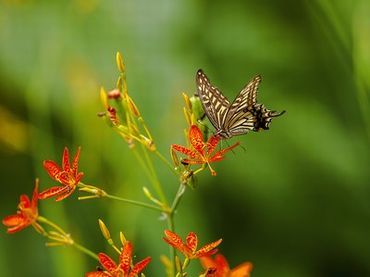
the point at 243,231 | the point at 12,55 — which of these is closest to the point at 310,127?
the point at 243,231

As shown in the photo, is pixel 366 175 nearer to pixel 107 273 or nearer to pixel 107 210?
pixel 107 210

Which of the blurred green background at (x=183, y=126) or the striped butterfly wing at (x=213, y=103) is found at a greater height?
the blurred green background at (x=183, y=126)

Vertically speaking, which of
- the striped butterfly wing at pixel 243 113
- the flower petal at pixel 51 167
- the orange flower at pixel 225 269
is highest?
the striped butterfly wing at pixel 243 113

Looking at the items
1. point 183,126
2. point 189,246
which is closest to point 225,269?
point 189,246

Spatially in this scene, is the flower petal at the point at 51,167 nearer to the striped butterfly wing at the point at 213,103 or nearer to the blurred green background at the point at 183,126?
the striped butterfly wing at the point at 213,103

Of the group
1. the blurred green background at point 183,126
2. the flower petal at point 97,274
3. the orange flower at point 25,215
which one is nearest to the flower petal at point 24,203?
the orange flower at point 25,215

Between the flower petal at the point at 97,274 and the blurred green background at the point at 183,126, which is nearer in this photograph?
the flower petal at the point at 97,274

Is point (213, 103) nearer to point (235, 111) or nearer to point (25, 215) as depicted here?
point (235, 111)

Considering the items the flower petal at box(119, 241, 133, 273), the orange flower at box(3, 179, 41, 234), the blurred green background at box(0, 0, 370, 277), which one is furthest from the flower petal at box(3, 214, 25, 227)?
the blurred green background at box(0, 0, 370, 277)
